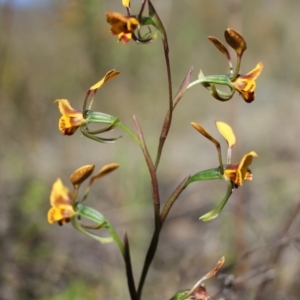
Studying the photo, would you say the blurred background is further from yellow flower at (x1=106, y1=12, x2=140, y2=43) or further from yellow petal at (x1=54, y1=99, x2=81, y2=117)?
yellow flower at (x1=106, y1=12, x2=140, y2=43)

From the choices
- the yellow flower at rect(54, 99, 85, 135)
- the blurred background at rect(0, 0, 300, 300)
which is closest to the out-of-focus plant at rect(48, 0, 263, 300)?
the yellow flower at rect(54, 99, 85, 135)

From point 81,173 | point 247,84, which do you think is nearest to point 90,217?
point 81,173

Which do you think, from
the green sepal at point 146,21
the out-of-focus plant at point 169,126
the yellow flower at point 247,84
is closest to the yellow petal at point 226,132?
the out-of-focus plant at point 169,126

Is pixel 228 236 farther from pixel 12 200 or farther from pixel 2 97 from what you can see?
pixel 2 97

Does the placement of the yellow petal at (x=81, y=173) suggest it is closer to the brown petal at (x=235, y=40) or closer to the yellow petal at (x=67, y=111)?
the yellow petal at (x=67, y=111)

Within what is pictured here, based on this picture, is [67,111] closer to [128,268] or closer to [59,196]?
[59,196]
